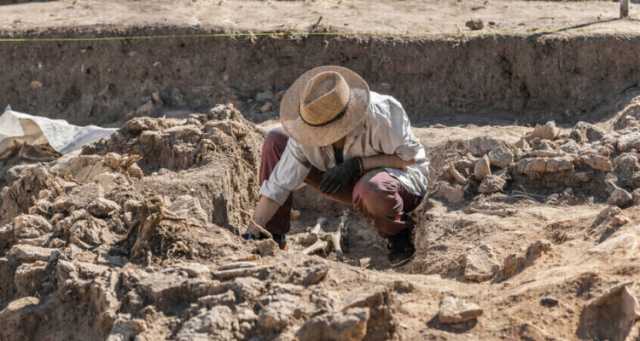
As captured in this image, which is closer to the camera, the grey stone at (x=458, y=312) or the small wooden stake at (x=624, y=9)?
the grey stone at (x=458, y=312)

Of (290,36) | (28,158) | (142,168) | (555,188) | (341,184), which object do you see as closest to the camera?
(341,184)

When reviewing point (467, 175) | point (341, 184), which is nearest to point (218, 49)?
point (467, 175)

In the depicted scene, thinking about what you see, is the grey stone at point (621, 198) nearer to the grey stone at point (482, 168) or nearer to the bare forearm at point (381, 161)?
the grey stone at point (482, 168)

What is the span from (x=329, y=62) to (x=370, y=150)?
3.89 metres

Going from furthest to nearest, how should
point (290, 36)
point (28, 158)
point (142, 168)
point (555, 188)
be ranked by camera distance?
point (290, 36), point (28, 158), point (142, 168), point (555, 188)

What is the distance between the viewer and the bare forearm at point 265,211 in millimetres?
5859

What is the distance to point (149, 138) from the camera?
270 inches

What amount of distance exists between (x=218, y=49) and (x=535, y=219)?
4.51 m

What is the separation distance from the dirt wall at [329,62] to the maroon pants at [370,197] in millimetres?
3339

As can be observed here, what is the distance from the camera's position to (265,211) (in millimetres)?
5871

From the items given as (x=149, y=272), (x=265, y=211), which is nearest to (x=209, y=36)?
(x=265, y=211)

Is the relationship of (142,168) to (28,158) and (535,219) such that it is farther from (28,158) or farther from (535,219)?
(535,219)

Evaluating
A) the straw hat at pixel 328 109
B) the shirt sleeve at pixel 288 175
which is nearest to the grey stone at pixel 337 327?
the straw hat at pixel 328 109

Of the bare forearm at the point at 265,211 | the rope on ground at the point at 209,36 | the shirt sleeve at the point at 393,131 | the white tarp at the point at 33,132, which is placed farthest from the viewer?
the rope on ground at the point at 209,36
